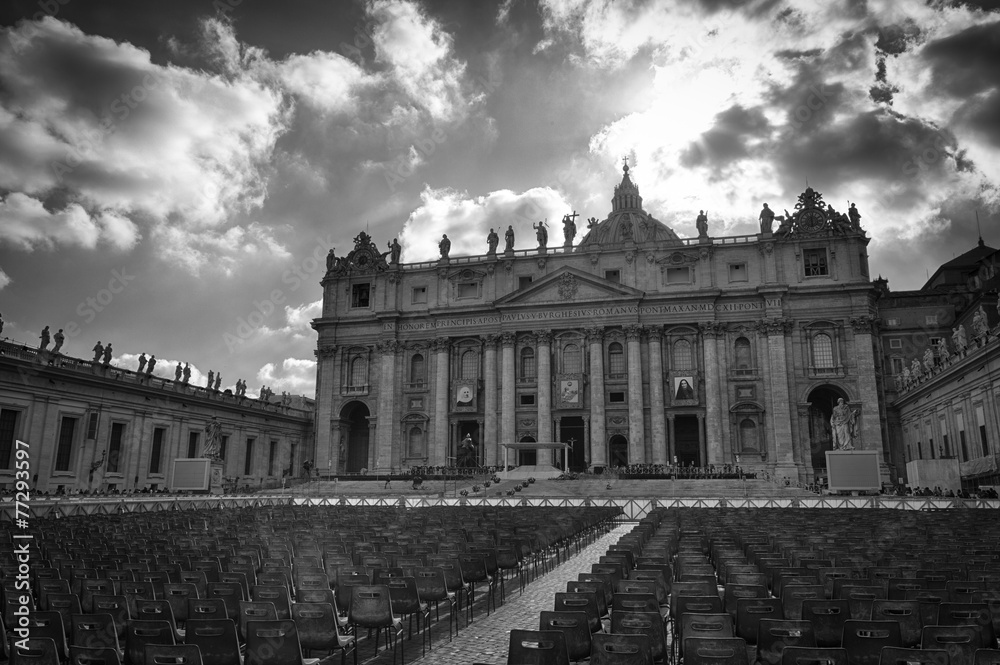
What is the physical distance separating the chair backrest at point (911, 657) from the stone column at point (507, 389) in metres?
55.3

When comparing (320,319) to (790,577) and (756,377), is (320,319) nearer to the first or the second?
(756,377)

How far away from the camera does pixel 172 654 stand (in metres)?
6.15

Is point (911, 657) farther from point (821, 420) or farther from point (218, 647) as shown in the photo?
point (821, 420)

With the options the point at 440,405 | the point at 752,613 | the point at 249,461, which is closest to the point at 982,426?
the point at 752,613

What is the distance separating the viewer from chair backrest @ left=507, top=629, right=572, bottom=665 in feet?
20.8

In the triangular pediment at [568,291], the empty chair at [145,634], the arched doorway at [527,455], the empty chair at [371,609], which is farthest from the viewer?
the triangular pediment at [568,291]

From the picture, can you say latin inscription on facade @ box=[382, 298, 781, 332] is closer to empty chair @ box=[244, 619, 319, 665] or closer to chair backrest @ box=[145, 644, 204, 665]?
empty chair @ box=[244, 619, 319, 665]

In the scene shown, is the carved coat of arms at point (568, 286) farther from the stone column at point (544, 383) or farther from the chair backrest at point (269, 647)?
the chair backrest at point (269, 647)

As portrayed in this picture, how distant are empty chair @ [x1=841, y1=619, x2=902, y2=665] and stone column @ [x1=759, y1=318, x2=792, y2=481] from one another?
5100 cm

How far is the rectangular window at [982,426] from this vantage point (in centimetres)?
3817

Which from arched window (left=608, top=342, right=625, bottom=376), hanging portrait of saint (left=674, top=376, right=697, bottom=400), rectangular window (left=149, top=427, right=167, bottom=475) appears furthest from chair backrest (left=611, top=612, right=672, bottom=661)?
arched window (left=608, top=342, right=625, bottom=376)

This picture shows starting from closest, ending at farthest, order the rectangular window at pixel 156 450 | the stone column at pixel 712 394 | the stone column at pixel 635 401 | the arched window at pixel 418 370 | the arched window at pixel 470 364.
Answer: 1. the rectangular window at pixel 156 450
2. the stone column at pixel 712 394
3. the stone column at pixel 635 401
4. the arched window at pixel 470 364
5. the arched window at pixel 418 370

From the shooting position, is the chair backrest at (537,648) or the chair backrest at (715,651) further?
the chair backrest at (537,648)

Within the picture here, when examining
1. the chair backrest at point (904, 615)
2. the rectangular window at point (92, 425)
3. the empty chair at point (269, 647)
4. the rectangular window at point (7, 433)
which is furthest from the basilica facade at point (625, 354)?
the empty chair at point (269, 647)
